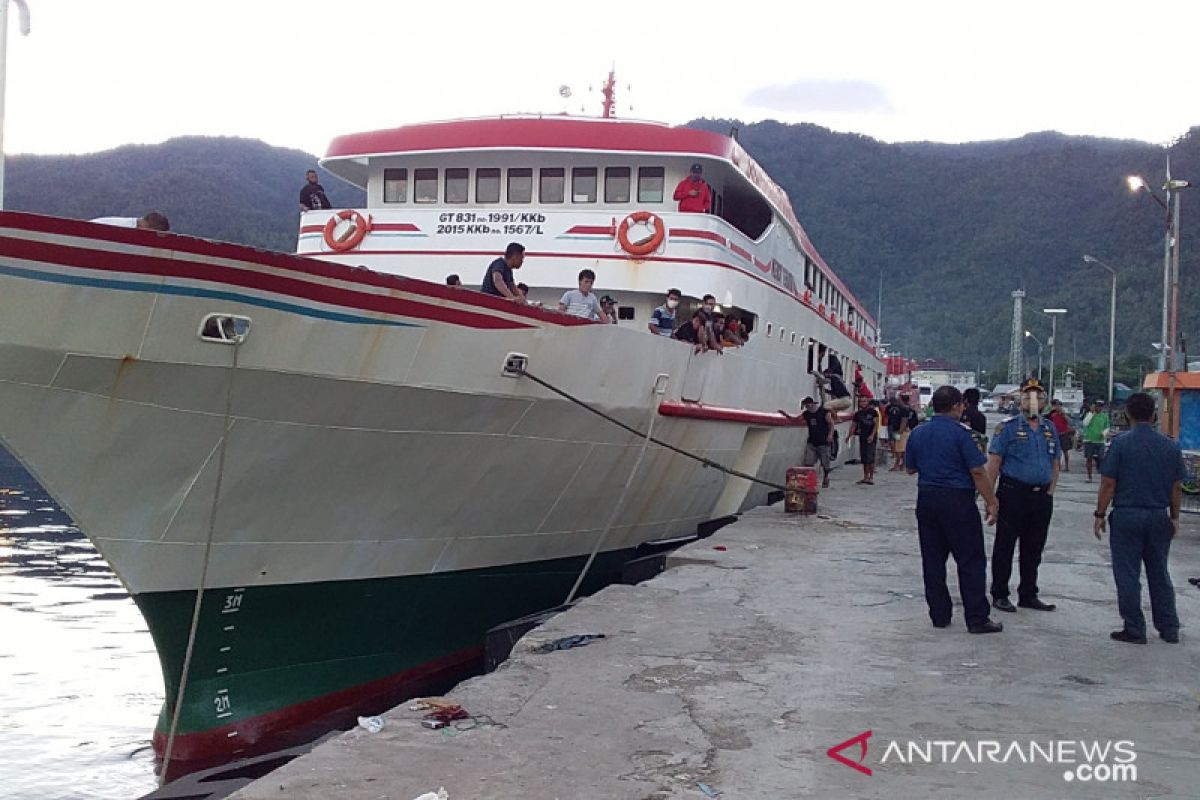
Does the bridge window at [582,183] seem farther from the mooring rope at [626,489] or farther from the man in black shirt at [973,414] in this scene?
the man in black shirt at [973,414]

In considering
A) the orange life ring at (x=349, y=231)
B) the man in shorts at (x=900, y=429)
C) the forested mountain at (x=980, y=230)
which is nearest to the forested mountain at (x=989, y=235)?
the forested mountain at (x=980, y=230)

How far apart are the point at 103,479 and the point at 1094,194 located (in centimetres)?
17074

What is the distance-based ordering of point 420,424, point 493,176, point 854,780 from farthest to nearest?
point 493,176
point 420,424
point 854,780

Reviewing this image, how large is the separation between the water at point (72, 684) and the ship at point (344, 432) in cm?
65

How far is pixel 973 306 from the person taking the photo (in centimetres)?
14325

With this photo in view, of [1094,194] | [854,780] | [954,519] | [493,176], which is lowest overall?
[854,780]

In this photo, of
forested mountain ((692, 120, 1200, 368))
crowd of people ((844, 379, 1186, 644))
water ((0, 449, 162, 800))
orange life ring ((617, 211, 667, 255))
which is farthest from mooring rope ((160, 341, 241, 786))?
forested mountain ((692, 120, 1200, 368))

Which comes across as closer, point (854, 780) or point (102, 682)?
point (854, 780)

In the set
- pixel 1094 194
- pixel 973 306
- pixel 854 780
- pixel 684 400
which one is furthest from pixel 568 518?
pixel 1094 194

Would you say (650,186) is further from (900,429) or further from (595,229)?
(900,429)

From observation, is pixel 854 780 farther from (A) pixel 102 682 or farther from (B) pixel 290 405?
(A) pixel 102 682

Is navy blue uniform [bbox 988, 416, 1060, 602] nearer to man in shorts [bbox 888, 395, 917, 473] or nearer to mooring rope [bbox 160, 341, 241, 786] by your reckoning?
mooring rope [bbox 160, 341, 241, 786]

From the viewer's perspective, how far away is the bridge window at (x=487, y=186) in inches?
486

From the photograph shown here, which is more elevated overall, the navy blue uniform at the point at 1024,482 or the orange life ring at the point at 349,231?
the orange life ring at the point at 349,231
